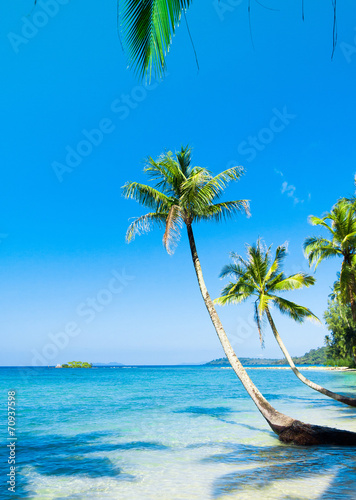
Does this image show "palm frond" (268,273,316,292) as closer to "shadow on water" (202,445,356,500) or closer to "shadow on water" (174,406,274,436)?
"shadow on water" (174,406,274,436)

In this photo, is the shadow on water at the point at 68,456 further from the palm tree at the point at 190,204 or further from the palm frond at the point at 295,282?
the palm frond at the point at 295,282

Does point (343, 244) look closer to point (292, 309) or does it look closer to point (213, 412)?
point (292, 309)

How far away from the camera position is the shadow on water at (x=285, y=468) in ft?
20.0

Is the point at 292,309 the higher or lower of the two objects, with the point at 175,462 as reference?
higher

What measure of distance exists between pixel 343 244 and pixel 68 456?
14.3 metres

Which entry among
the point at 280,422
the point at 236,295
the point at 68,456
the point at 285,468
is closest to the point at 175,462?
the point at 285,468

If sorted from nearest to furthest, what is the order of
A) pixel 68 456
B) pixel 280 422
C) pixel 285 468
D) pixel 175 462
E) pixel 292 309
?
pixel 285 468
pixel 175 462
pixel 68 456
pixel 280 422
pixel 292 309

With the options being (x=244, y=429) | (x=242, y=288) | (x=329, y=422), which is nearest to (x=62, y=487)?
(x=244, y=429)

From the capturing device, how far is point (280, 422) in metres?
9.76

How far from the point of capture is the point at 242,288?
55.8 feet

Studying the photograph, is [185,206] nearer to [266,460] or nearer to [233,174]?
[233,174]

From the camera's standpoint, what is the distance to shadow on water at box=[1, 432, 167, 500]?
7.46m

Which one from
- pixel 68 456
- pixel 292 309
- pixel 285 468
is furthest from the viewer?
pixel 292 309

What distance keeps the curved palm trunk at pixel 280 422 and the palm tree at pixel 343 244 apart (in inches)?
311
